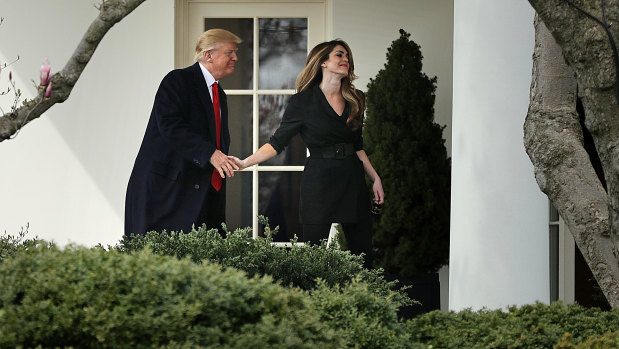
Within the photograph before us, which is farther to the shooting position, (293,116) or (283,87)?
(283,87)

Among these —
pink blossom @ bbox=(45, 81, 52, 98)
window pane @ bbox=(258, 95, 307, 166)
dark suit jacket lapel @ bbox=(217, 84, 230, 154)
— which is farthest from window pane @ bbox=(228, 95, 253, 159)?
pink blossom @ bbox=(45, 81, 52, 98)

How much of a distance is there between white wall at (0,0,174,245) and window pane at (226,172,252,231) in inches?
33.7

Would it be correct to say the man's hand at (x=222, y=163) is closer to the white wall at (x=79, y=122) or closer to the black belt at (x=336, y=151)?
the black belt at (x=336, y=151)

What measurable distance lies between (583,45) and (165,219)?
3.80m

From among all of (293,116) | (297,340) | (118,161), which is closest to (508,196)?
(293,116)

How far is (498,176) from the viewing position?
214 inches

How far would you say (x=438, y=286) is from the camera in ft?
25.0

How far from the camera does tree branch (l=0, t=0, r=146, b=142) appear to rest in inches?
153

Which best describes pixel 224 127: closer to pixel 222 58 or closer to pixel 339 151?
pixel 222 58

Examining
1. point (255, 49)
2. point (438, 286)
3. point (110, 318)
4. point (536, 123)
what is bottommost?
point (438, 286)

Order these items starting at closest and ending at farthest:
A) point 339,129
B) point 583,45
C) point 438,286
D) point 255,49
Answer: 1. point 583,45
2. point 339,129
3. point 438,286
4. point 255,49

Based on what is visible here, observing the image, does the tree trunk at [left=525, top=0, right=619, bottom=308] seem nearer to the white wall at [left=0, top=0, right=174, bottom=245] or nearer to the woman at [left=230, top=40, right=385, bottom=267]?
the woman at [left=230, top=40, right=385, bottom=267]

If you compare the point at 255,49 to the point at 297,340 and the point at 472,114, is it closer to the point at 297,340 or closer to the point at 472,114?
the point at 472,114

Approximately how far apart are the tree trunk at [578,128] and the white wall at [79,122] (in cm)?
435
